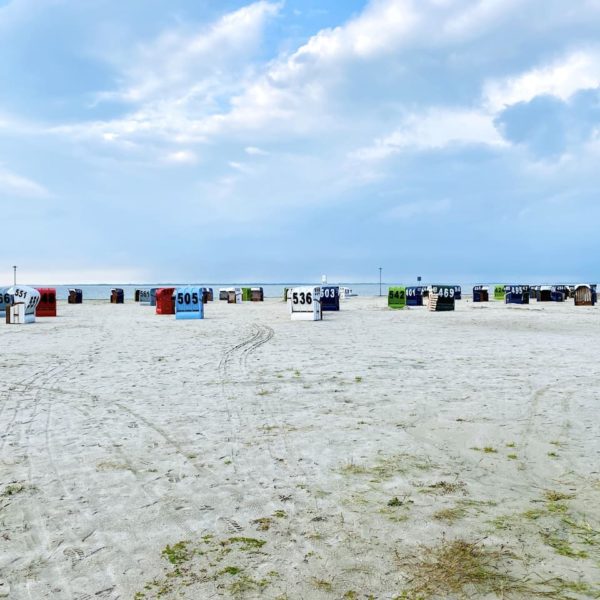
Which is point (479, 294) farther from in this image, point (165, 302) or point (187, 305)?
point (187, 305)

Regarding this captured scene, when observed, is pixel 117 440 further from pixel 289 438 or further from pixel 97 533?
pixel 97 533

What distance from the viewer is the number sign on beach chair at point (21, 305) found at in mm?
22625

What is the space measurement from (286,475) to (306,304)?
19.4 m

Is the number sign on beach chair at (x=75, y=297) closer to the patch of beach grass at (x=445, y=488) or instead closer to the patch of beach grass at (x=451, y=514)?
the patch of beach grass at (x=445, y=488)

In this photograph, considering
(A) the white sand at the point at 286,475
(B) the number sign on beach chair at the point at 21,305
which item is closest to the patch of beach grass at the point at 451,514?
(A) the white sand at the point at 286,475

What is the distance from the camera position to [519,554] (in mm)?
3271

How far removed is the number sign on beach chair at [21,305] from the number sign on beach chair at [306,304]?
11779 mm

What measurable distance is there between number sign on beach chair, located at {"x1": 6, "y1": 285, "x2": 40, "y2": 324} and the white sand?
47.0ft

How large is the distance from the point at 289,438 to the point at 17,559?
3.00 meters

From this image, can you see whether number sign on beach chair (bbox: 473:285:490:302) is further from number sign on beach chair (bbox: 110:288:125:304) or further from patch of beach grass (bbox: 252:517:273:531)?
patch of beach grass (bbox: 252:517:273:531)

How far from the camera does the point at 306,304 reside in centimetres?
2398

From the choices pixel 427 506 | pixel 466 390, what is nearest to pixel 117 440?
pixel 427 506

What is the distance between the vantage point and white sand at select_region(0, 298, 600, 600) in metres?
3.14

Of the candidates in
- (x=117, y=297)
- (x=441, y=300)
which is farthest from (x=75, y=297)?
(x=441, y=300)
